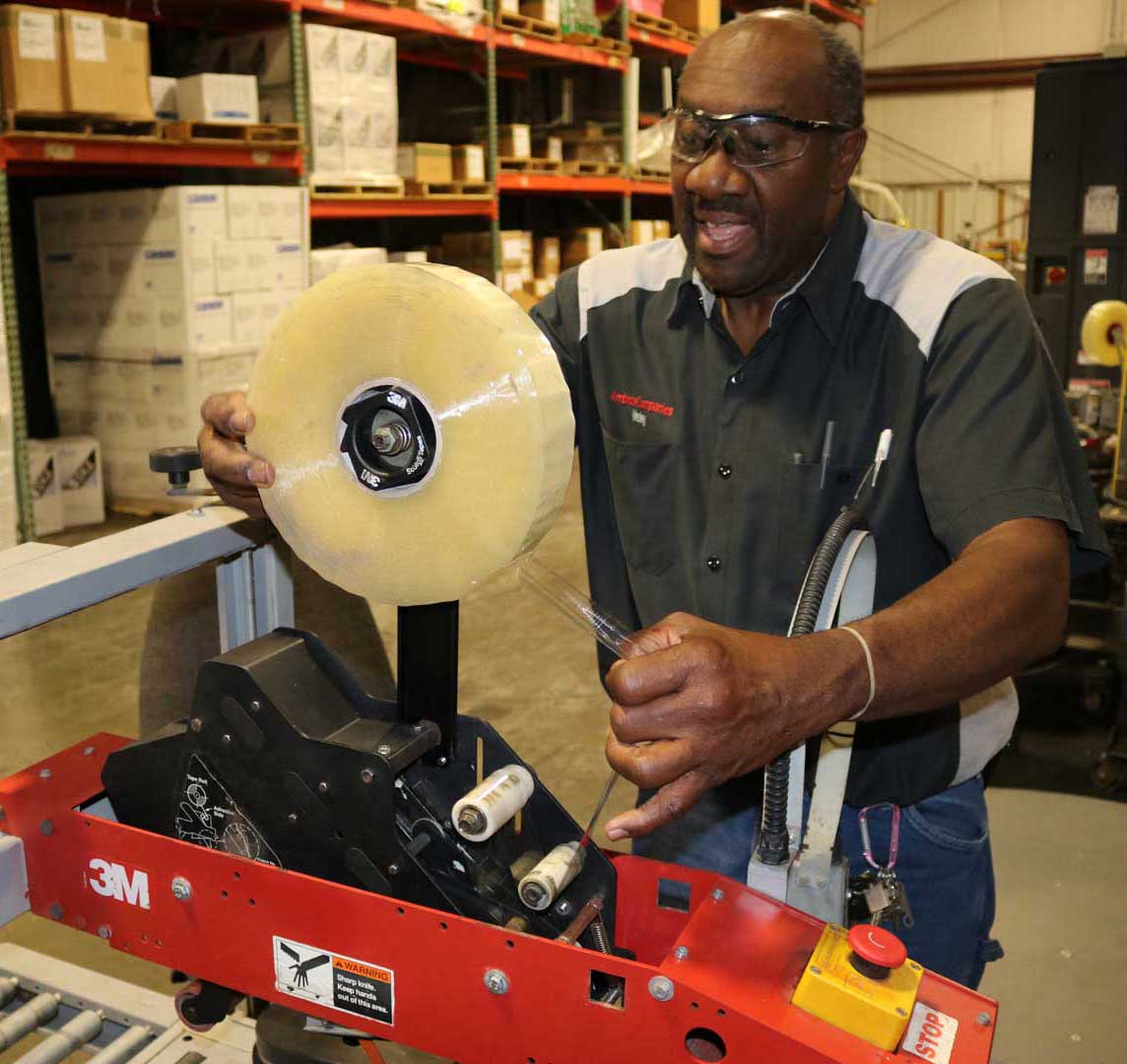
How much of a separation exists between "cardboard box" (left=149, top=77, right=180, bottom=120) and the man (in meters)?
3.46

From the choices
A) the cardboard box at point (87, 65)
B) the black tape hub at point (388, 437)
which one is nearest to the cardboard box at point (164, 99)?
the cardboard box at point (87, 65)

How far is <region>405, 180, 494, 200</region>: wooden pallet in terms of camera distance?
562cm

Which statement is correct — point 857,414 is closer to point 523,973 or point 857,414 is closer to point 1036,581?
point 1036,581

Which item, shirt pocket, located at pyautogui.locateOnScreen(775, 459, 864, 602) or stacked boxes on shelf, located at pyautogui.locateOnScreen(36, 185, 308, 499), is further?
stacked boxes on shelf, located at pyautogui.locateOnScreen(36, 185, 308, 499)

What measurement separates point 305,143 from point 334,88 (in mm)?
272

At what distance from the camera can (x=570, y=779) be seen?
127 inches

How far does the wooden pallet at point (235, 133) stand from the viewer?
4.42 meters

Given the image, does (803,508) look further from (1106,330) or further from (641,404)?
(1106,330)

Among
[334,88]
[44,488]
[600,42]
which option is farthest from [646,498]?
[600,42]

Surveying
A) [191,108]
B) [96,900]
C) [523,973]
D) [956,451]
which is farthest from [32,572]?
[191,108]

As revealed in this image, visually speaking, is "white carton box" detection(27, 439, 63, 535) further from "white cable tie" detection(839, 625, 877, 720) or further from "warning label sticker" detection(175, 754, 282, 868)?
"white cable tie" detection(839, 625, 877, 720)

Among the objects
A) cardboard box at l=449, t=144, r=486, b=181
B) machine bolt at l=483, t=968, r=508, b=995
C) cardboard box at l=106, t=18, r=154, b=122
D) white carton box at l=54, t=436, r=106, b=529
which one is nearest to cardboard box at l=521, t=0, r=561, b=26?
cardboard box at l=449, t=144, r=486, b=181

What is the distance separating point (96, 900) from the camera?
43.7 inches

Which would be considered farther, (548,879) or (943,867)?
(943,867)
